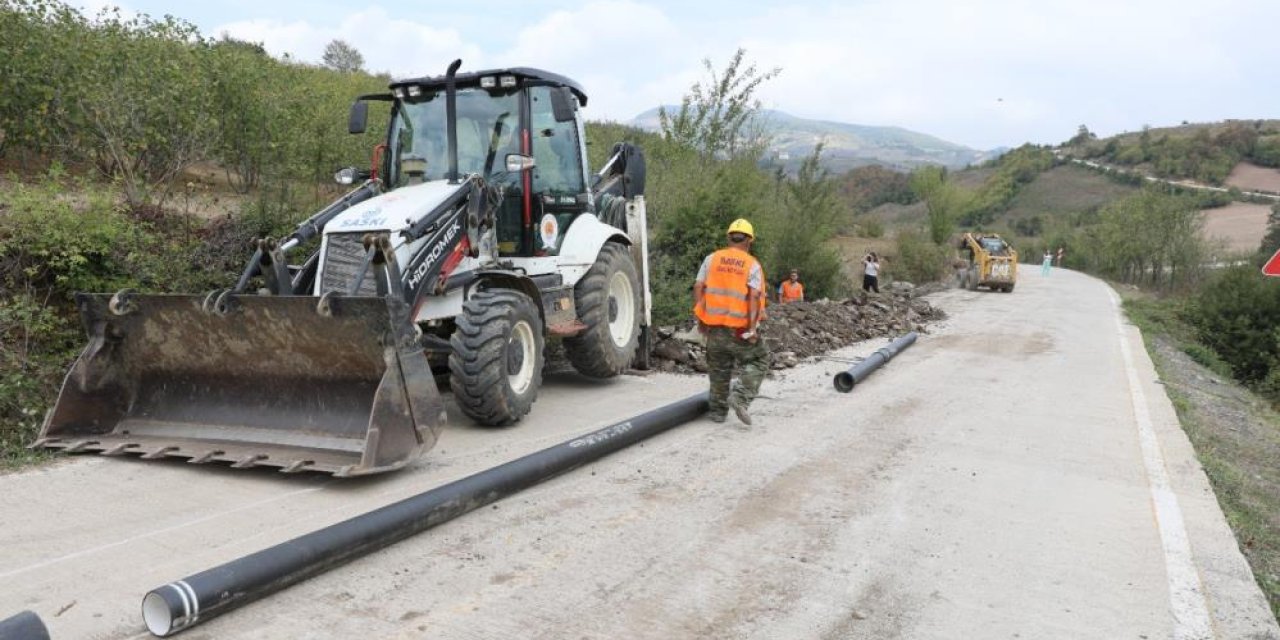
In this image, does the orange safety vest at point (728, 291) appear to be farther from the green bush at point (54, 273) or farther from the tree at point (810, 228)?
the tree at point (810, 228)

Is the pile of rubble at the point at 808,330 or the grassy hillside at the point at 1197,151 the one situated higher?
the grassy hillside at the point at 1197,151

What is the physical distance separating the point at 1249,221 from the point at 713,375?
9120 centimetres

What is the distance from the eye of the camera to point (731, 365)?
295 inches

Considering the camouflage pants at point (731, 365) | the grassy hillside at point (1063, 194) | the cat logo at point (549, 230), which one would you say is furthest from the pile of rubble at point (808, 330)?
the grassy hillside at point (1063, 194)

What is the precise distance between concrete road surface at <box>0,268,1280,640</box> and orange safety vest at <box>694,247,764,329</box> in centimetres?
92

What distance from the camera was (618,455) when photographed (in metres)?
6.21

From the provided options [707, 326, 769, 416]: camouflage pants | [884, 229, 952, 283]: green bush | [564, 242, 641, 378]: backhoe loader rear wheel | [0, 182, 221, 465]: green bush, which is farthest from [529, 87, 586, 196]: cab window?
[884, 229, 952, 283]: green bush

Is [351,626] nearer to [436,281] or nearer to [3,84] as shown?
[436,281]

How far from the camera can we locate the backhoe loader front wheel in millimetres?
6328

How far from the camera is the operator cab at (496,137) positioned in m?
7.45

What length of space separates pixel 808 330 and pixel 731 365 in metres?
5.36

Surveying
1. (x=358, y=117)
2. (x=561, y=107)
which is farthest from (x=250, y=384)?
(x=561, y=107)

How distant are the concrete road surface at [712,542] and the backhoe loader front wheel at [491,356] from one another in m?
0.23

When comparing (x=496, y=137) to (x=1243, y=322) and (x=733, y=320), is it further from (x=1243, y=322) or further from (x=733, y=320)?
(x=1243, y=322)
